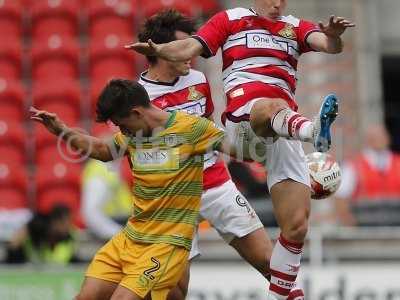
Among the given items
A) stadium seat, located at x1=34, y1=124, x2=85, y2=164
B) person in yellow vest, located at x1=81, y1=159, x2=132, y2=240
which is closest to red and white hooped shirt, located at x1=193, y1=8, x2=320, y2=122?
person in yellow vest, located at x1=81, y1=159, x2=132, y2=240

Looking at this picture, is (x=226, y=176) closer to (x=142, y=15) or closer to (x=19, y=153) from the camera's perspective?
(x=19, y=153)

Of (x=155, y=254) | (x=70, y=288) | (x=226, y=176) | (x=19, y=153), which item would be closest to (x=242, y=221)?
(x=226, y=176)

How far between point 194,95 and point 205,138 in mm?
781

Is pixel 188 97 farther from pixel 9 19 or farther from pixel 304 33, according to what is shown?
pixel 9 19

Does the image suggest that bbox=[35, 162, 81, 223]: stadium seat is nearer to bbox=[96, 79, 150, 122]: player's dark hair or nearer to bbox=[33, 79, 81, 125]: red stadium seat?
bbox=[33, 79, 81, 125]: red stadium seat

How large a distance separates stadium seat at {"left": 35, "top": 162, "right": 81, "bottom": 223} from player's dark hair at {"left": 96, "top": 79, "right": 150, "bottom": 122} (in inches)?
229

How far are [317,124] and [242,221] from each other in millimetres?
1387

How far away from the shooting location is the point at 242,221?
804 centimetres

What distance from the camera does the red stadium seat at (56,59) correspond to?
46.5 ft

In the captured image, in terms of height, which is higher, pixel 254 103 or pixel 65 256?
pixel 254 103

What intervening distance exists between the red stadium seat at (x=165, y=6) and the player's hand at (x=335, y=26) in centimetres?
710

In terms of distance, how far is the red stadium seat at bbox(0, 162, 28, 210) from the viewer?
42.4ft

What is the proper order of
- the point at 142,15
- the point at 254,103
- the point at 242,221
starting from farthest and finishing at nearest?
the point at 142,15 < the point at 242,221 < the point at 254,103

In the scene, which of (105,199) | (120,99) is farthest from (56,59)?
(120,99)
